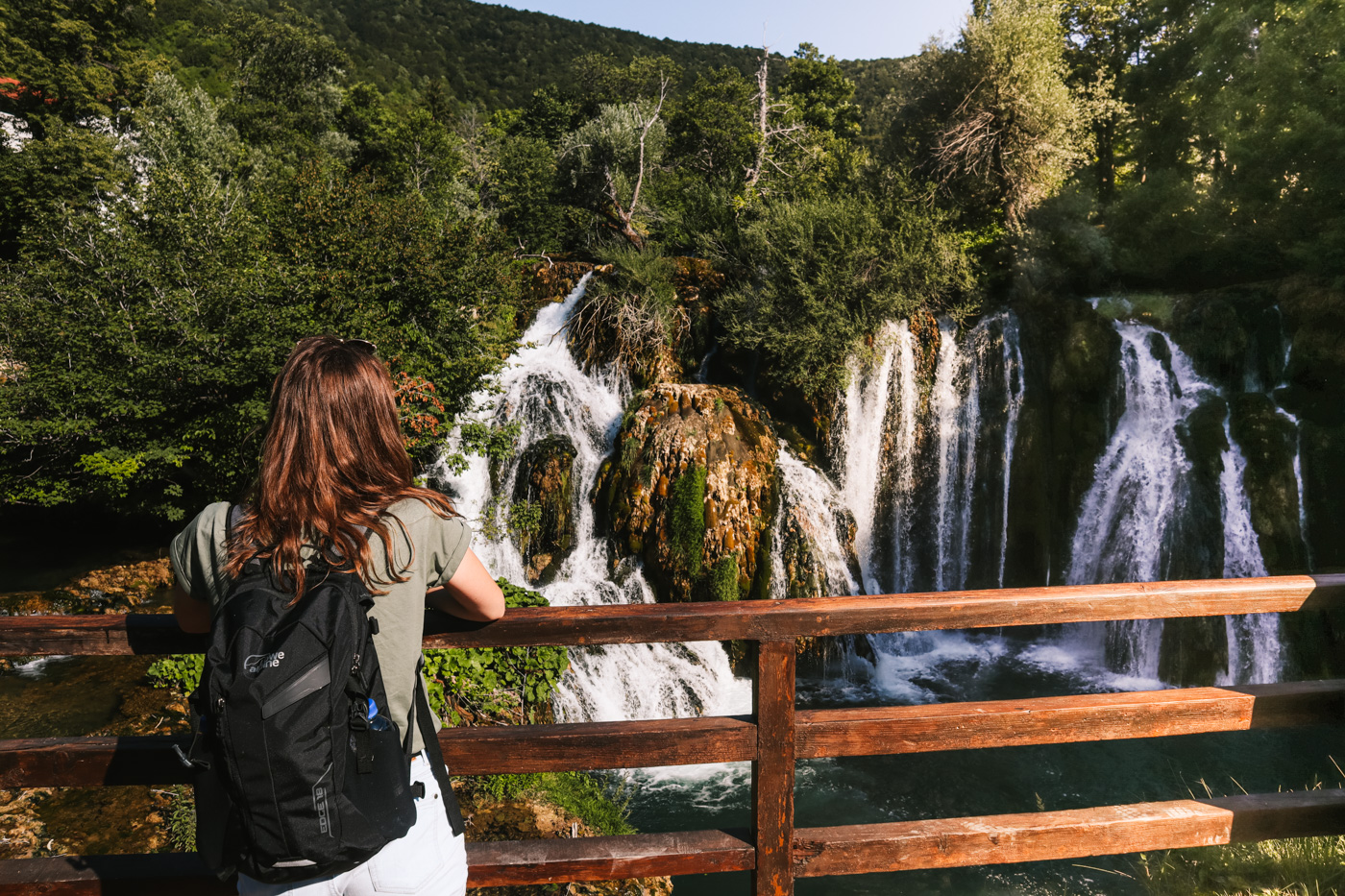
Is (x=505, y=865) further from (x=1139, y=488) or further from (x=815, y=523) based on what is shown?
(x=1139, y=488)

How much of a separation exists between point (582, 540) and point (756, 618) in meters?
7.85

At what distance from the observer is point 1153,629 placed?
337 inches

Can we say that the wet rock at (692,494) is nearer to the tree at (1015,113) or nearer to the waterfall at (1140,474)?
the waterfall at (1140,474)

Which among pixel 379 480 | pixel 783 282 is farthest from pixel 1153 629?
pixel 379 480

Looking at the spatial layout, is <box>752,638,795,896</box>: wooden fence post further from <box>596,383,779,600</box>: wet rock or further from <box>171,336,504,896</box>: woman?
<box>596,383,779,600</box>: wet rock

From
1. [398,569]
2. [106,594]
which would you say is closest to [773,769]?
[398,569]

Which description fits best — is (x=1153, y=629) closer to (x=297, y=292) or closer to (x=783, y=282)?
(x=783, y=282)

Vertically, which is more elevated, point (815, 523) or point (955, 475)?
point (955, 475)

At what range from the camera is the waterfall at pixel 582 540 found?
7.78m

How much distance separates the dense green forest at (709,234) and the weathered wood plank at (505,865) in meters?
7.22

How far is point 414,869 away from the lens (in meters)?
1.41

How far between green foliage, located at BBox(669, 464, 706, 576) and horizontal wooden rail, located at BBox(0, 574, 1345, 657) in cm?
693

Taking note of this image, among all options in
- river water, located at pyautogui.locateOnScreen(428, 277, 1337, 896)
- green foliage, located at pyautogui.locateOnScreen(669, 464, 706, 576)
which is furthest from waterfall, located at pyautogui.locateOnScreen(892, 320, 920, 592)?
green foliage, located at pyautogui.locateOnScreen(669, 464, 706, 576)

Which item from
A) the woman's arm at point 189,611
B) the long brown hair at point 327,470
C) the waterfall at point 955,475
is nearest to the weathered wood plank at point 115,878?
the woman's arm at point 189,611
